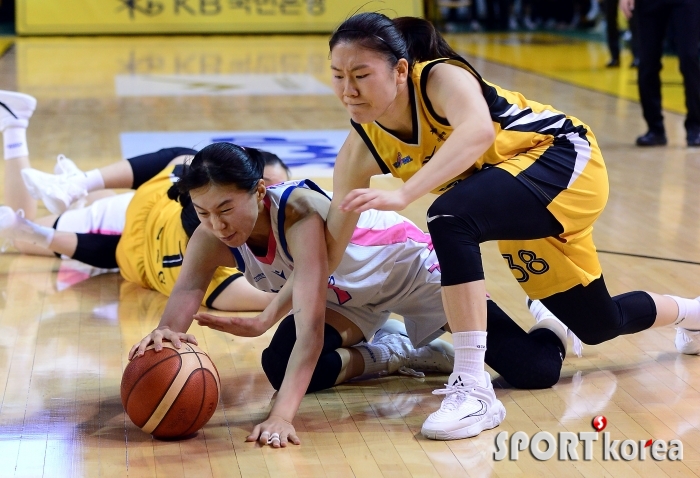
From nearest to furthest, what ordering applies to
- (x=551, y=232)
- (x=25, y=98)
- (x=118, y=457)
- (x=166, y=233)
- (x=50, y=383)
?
1. (x=118, y=457)
2. (x=551, y=232)
3. (x=50, y=383)
4. (x=166, y=233)
5. (x=25, y=98)

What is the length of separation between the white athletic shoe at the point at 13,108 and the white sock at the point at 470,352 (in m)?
2.95

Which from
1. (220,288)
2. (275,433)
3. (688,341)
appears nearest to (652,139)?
(688,341)

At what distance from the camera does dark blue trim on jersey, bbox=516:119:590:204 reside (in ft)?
9.14

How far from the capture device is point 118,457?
8.51ft

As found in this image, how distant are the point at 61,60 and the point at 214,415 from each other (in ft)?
34.1

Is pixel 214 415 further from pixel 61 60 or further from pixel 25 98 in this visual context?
pixel 61 60

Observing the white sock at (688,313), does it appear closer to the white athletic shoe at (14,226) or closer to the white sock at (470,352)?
the white sock at (470,352)

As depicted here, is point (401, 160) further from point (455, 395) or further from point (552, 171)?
point (455, 395)

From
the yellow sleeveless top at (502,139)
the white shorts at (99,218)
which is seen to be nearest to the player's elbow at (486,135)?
the yellow sleeveless top at (502,139)

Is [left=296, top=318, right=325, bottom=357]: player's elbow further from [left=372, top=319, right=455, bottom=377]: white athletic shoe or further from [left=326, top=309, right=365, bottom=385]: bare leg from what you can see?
[left=372, top=319, right=455, bottom=377]: white athletic shoe

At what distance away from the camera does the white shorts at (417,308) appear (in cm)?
321

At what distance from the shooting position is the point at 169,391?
2.62 metres

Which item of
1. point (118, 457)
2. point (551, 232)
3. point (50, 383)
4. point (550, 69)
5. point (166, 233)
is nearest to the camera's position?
point (118, 457)

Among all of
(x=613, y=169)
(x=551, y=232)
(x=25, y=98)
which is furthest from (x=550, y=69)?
(x=551, y=232)
